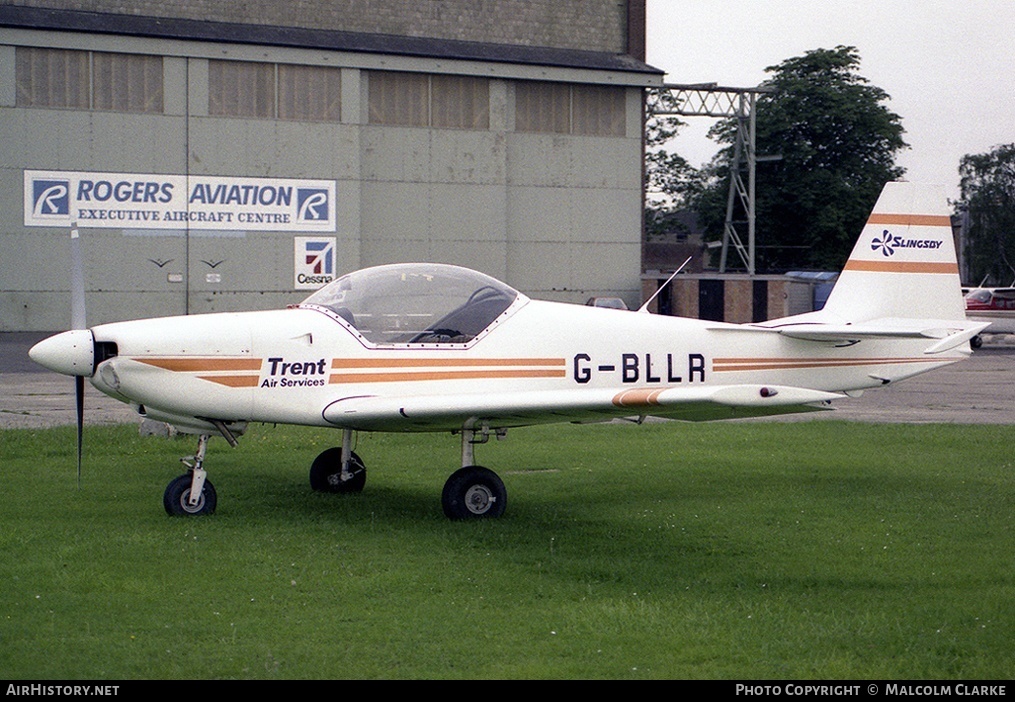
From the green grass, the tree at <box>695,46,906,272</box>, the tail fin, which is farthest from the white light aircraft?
the tree at <box>695,46,906,272</box>

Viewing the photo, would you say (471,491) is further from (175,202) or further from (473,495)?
(175,202)

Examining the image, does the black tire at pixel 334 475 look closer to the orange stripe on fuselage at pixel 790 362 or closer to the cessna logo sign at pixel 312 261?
the orange stripe on fuselage at pixel 790 362

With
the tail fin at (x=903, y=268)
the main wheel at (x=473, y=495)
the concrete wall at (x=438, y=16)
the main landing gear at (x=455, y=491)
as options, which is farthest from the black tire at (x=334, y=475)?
the concrete wall at (x=438, y=16)

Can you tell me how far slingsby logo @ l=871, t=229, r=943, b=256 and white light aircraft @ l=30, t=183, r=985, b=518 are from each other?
3.07 feet

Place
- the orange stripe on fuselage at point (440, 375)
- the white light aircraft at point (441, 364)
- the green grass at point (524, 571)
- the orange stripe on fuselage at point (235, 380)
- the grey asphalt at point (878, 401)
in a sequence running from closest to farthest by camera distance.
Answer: the green grass at point (524, 571), the white light aircraft at point (441, 364), the orange stripe on fuselage at point (235, 380), the orange stripe on fuselage at point (440, 375), the grey asphalt at point (878, 401)

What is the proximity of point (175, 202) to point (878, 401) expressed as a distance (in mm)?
26091

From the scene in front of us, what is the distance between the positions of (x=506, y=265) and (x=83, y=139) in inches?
611

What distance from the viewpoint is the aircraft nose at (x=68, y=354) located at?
9.24 meters

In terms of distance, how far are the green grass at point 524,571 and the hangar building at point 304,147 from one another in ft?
89.3

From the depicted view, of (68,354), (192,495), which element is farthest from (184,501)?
(68,354)

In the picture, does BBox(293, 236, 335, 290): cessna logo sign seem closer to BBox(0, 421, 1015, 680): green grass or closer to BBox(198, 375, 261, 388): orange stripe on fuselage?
BBox(0, 421, 1015, 680): green grass

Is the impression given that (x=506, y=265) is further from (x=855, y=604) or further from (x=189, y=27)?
(x=855, y=604)
